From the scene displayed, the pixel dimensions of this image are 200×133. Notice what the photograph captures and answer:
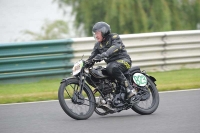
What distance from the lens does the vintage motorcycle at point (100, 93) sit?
301 inches

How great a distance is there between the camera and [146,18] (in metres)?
16.5

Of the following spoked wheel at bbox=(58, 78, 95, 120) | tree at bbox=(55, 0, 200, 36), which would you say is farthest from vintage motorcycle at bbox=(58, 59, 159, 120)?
tree at bbox=(55, 0, 200, 36)

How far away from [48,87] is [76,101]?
3953mm

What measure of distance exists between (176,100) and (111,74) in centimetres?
201

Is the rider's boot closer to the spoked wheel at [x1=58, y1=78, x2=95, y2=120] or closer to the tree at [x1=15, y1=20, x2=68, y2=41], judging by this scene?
the spoked wheel at [x1=58, y1=78, x2=95, y2=120]

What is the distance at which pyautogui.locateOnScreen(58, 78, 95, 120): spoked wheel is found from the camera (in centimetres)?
756

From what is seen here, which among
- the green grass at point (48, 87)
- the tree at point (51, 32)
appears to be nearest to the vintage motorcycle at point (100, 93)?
the green grass at point (48, 87)

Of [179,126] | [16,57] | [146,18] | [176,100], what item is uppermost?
[146,18]

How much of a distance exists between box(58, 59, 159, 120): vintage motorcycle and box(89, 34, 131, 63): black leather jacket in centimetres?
28

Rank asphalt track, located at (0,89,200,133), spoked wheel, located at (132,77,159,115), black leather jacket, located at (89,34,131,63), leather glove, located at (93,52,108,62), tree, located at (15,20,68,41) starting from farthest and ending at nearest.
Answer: tree, located at (15,20,68,41)
spoked wheel, located at (132,77,159,115)
black leather jacket, located at (89,34,131,63)
leather glove, located at (93,52,108,62)
asphalt track, located at (0,89,200,133)

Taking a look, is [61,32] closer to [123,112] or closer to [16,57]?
[16,57]

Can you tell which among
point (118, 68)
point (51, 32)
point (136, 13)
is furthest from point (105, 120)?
point (51, 32)

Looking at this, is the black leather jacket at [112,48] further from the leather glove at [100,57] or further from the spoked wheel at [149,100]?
the spoked wheel at [149,100]

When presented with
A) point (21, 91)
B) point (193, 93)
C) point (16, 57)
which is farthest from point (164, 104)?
point (16, 57)
